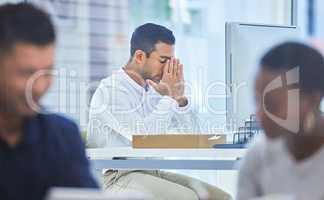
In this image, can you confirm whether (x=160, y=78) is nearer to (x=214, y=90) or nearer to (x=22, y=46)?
(x=214, y=90)

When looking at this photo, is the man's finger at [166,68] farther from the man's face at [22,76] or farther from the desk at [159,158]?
the man's face at [22,76]

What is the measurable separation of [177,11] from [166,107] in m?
0.28

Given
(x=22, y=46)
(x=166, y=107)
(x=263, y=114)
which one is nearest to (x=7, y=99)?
(x=22, y=46)

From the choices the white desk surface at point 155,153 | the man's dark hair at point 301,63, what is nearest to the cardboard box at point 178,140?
the white desk surface at point 155,153

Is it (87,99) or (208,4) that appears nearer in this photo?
(87,99)

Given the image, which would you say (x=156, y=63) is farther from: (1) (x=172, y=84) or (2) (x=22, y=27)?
(2) (x=22, y=27)

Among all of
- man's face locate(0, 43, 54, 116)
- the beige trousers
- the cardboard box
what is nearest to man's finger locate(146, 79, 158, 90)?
the cardboard box

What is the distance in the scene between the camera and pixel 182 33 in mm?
1771

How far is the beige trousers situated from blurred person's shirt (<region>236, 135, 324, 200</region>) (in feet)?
1.65

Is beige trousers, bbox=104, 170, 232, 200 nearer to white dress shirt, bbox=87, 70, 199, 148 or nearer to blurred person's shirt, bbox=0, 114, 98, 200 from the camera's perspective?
white dress shirt, bbox=87, 70, 199, 148

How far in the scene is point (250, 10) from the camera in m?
1.80

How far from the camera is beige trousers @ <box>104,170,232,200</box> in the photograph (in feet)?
5.75

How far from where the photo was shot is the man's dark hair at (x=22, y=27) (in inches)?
39.0

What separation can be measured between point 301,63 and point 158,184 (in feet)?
2.27
